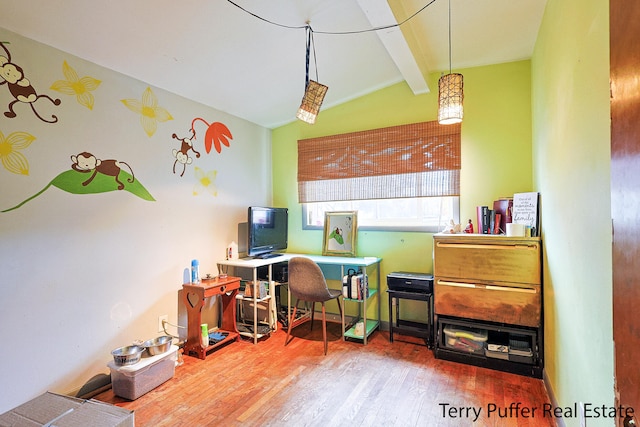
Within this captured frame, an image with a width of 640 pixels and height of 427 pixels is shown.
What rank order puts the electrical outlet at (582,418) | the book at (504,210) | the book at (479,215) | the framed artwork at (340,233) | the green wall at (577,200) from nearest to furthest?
1. the green wall at (577,200)
2. the electrical outlet at (582,418)
3. the book at (504,210)
4. the book at (479,215)
5. the framed artwork at (340,233)

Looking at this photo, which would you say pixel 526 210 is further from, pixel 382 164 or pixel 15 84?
pixel 15 84

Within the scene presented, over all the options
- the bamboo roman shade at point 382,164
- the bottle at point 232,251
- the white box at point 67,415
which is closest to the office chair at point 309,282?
the bottle at point 232,251

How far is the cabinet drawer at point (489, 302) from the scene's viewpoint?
8.04ft

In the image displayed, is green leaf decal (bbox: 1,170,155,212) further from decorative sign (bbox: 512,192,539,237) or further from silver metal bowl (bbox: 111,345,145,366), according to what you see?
decorative sign (bbox: 512,192,539,237)

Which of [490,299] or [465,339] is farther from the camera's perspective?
[465,339]

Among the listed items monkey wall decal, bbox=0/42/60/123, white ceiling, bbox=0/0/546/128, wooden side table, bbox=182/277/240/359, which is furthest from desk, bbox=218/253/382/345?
monkey wall decal, bbox=0/42/60/123

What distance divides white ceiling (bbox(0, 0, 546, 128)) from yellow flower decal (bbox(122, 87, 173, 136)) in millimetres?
133

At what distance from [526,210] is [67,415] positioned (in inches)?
132

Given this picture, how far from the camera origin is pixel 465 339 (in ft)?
8.87

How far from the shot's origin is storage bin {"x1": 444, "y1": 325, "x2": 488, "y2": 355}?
8.71 feet

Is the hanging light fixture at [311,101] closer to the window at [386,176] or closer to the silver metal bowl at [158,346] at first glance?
the window at [386,176]

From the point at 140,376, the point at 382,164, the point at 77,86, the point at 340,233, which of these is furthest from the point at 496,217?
the point at 77,86

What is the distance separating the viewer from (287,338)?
3104mm

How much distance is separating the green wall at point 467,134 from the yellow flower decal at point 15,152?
2.51 m
